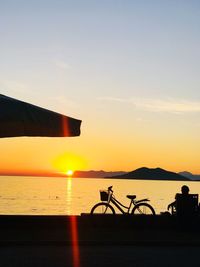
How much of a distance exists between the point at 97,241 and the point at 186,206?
139 inches

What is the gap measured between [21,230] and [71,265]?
14.3 feet

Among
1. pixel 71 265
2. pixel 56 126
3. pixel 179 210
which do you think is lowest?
pixel 71 265

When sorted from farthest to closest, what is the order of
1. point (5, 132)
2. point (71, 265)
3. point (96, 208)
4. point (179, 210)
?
point (96, 208), point (179, 210), point (5, 132), point (71, 265)

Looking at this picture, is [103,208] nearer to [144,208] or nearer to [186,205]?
[144,208]

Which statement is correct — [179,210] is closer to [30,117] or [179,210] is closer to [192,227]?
[192,227]

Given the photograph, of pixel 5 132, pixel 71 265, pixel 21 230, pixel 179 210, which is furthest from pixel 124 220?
pixel 71 265

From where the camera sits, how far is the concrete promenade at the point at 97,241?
9695 mm

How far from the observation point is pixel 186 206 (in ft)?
46.8

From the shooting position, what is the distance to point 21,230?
1327 centimetres

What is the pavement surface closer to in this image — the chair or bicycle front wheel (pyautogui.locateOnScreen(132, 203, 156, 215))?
the chair

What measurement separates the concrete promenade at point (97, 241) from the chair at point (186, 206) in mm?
247

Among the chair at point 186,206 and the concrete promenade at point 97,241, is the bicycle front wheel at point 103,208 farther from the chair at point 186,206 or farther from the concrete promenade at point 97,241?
the chair at point 186,206

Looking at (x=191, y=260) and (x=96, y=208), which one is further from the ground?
(x=96, y=208)

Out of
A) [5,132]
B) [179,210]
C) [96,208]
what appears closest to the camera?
[5,132]
